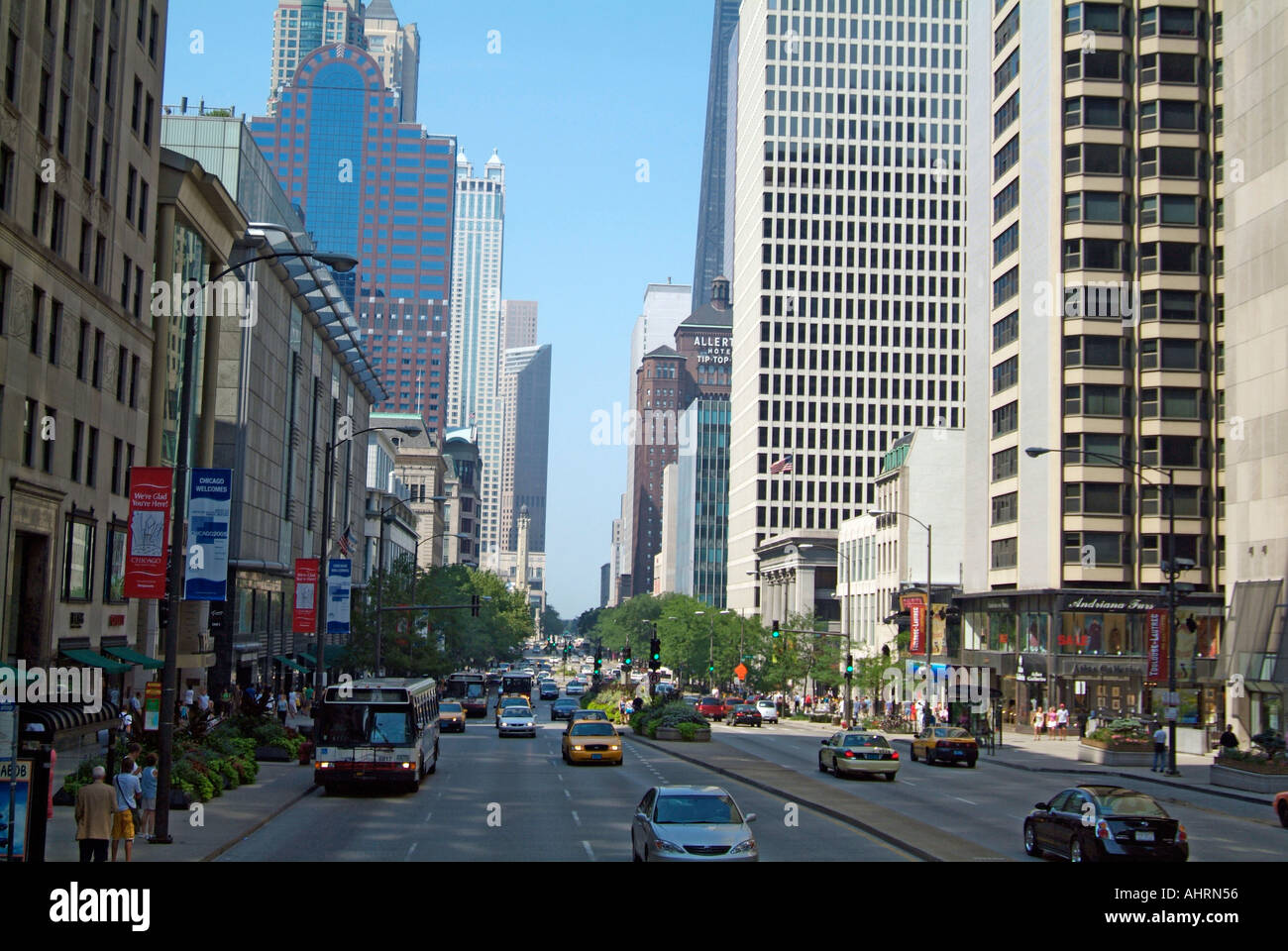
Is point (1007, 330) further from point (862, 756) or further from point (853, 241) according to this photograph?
point (853, 241)

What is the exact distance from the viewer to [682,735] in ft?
181

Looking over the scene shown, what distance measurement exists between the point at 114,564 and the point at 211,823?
1086 inches

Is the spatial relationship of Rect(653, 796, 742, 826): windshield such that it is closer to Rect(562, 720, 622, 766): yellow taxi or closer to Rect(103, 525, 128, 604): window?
Rect(562, 720, 622, 766): yellow taxi

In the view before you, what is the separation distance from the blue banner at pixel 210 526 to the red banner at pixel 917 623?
6039 centimetres

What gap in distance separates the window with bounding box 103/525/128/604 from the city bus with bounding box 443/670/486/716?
35.5m

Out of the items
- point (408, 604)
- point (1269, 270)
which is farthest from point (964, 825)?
point (408, 604)

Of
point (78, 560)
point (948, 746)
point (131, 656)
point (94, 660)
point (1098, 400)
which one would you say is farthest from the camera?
point (1098, 400)

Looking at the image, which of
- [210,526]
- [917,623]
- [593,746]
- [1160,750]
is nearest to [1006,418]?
[917,623]

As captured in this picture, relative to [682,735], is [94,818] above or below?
above

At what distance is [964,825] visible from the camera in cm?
2767

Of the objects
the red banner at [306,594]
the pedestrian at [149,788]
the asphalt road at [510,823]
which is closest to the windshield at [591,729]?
the asphalt road at [510,823]

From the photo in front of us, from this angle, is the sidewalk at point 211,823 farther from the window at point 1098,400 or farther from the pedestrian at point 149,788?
the window at point 1098,400

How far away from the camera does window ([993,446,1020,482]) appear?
78000mm

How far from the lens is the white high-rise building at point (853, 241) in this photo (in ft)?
499
